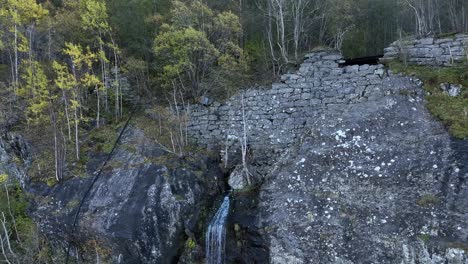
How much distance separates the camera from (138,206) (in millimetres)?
10438

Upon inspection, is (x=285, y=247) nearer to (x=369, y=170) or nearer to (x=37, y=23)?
(x=369, y=170)

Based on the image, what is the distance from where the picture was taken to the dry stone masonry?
1145 cm

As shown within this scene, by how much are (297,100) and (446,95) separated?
13.3 feet

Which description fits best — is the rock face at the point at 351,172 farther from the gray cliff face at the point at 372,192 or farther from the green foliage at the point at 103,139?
the green foliage at the point at 103,139

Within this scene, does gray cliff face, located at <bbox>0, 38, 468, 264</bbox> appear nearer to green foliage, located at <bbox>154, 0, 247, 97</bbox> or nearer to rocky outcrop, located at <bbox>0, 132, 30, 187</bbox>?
rocky outcrop, located at <bbox>0, 132, 30, 187</bbox>

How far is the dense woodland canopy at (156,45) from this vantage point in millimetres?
13469

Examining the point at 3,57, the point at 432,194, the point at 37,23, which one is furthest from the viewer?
the point at 3,57

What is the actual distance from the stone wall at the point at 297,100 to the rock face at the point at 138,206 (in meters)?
1.60

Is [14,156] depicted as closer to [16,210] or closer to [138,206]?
[16,210]

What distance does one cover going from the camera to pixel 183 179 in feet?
36.4

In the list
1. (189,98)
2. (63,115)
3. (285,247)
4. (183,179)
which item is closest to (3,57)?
(63,115)

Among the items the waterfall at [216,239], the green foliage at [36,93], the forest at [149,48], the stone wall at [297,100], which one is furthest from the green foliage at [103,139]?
the waterfall at [216,239]

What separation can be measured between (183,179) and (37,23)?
29.7 ft

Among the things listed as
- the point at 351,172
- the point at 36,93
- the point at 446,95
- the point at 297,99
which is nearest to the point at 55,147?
the point at 36,93
